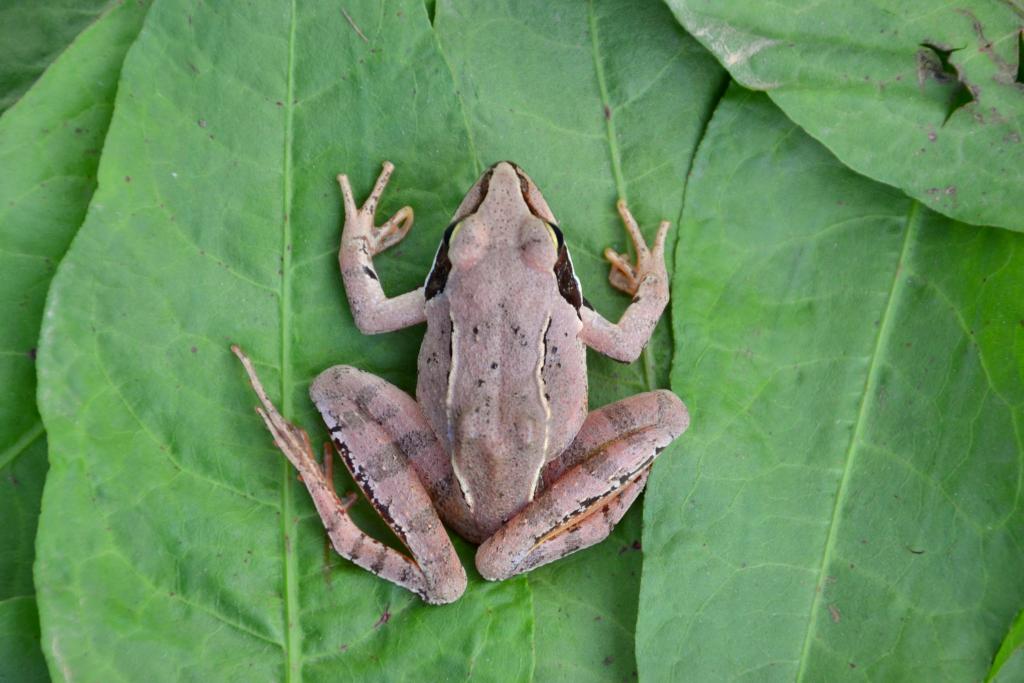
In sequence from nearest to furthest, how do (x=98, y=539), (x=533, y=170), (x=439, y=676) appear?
(x=98, y=539), (x=439, y=676), (x=533, y=170)

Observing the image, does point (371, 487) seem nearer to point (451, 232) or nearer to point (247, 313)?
point (247, 313)

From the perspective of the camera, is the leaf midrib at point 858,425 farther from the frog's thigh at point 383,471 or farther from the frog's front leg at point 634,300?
the frog's thigh at point 383,471

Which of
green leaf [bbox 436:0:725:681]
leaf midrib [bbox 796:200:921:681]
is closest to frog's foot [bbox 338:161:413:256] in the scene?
green leaf [bbox 436:0:725:681]

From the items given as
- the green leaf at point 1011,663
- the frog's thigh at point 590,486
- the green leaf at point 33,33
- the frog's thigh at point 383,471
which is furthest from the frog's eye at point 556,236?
the green leaf at point 1011,663

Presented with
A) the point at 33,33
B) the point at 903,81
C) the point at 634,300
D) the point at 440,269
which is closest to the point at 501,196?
the point at 440,269

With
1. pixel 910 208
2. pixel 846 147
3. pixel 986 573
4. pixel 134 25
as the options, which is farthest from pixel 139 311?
pixel 986 573

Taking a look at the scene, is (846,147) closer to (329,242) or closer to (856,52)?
(856,52)
